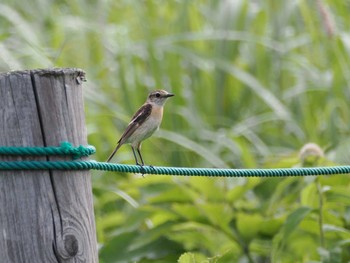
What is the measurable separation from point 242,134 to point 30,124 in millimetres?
4183

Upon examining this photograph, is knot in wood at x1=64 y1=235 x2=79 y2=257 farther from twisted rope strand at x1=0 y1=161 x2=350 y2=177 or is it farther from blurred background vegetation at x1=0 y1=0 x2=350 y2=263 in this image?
blurred background vegetation at x1=0 y1=0 x2=350 y2=263

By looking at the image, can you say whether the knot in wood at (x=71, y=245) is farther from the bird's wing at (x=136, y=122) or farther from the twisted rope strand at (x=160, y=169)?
the bird's wing at (x=136, y=122)

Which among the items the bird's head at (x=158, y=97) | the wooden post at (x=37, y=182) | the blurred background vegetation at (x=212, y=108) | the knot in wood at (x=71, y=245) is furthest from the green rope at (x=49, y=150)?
the blurred background vegetation at (x=212, y=108)

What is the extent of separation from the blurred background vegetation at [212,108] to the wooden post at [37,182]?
6.59 feet

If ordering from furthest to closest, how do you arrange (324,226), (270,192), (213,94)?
(213,94), (270,192), (324,226)

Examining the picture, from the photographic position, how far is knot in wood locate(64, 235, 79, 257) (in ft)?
9.44

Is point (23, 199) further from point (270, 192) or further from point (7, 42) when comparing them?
point (7, 42)

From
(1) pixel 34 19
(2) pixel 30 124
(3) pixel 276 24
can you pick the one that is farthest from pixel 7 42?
(2) pixel 30 124

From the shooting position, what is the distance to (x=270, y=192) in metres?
5.96

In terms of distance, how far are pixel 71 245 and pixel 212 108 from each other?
465 cm

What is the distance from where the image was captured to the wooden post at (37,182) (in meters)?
2.82

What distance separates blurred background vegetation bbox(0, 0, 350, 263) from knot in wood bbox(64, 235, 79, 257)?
1954 mm

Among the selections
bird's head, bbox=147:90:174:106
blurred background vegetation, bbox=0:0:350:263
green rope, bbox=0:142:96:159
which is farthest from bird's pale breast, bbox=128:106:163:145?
green rope, bbox=0:142:96:159

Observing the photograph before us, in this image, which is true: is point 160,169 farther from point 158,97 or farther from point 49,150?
point 158,97
